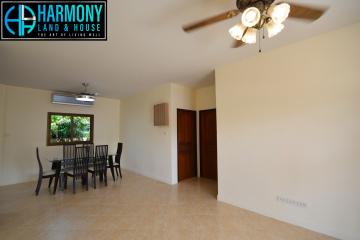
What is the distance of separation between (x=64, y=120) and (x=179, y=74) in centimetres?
399

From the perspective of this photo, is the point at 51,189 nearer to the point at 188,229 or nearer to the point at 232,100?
the point at 188,229

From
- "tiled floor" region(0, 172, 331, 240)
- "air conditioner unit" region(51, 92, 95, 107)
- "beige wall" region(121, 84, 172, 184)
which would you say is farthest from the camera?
"air conditioner unit" region(51, 92, 95, 107)

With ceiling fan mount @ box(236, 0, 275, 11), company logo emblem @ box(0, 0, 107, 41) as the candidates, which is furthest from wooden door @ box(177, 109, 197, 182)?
ceiling fan mount @ box(236, 0, 275, 11)

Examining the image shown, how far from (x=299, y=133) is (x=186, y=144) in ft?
9.74

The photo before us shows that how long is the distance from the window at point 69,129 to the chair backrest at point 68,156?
5.23 ft

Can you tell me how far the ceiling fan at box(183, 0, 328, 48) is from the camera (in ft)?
4.14

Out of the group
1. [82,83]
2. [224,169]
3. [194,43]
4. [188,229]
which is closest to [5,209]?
[82,83]

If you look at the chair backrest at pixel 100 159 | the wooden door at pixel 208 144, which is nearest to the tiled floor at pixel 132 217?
the chair backrest at pixel 100 159

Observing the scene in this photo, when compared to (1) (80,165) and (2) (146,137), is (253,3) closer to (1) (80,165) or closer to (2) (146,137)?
(1) (80,165)

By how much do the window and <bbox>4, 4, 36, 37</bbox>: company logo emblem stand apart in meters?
3.50

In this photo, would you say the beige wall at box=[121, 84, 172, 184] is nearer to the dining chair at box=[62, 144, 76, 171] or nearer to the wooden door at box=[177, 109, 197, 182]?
the wooden door at box=[177, 109, 197, 182]

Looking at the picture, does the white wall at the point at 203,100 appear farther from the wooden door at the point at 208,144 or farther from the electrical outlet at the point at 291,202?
the electrical outlet at the point at 291,202

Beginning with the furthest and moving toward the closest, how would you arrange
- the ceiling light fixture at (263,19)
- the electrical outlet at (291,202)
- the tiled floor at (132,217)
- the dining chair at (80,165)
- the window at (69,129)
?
the window at (69,129)
the dining chair at (80,165)
the electrical outlet at (291,202)
the tiled floor at (132,217)
the ceiling light fixture at (263,19)

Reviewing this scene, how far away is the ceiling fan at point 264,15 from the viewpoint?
126 centimetres
